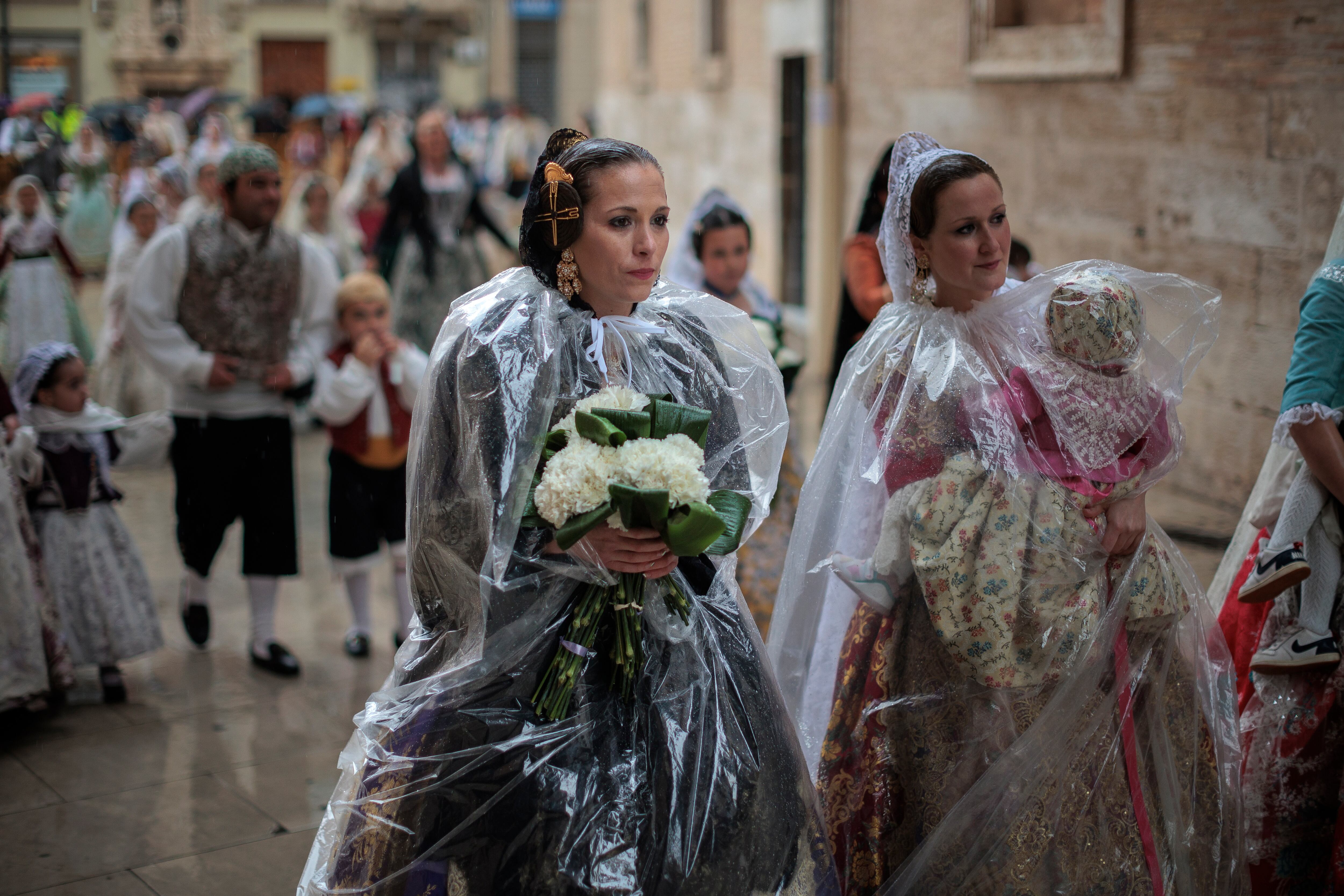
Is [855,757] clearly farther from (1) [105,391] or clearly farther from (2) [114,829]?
(1) [105,391]

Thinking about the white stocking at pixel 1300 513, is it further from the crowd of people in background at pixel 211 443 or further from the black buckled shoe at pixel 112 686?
the black buckled shoe at pixel 112 686

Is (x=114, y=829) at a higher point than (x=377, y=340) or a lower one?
lower

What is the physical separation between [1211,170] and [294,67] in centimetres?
3394

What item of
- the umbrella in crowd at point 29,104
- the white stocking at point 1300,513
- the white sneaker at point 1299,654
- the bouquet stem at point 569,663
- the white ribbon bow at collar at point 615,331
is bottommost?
the white sneaker at point 1299,654

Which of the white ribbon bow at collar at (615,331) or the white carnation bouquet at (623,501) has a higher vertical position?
the white ribbon bow at collar at (615,331)

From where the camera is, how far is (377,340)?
4746 mm

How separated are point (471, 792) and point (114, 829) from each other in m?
1.89

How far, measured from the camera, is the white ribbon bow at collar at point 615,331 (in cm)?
237

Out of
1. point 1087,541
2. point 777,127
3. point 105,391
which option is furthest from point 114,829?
point 777,127

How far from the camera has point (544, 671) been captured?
229 cm

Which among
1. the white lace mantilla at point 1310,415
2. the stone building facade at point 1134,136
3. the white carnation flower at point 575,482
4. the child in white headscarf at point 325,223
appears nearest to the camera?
the white carnation flower at point 575,482

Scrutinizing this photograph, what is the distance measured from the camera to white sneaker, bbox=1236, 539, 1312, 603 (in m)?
2.77

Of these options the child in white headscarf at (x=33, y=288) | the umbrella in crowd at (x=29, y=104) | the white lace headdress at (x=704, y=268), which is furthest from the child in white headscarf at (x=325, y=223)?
the umbrella in crowd at (x=29, y=104)

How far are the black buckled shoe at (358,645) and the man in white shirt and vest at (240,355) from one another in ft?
0.76
